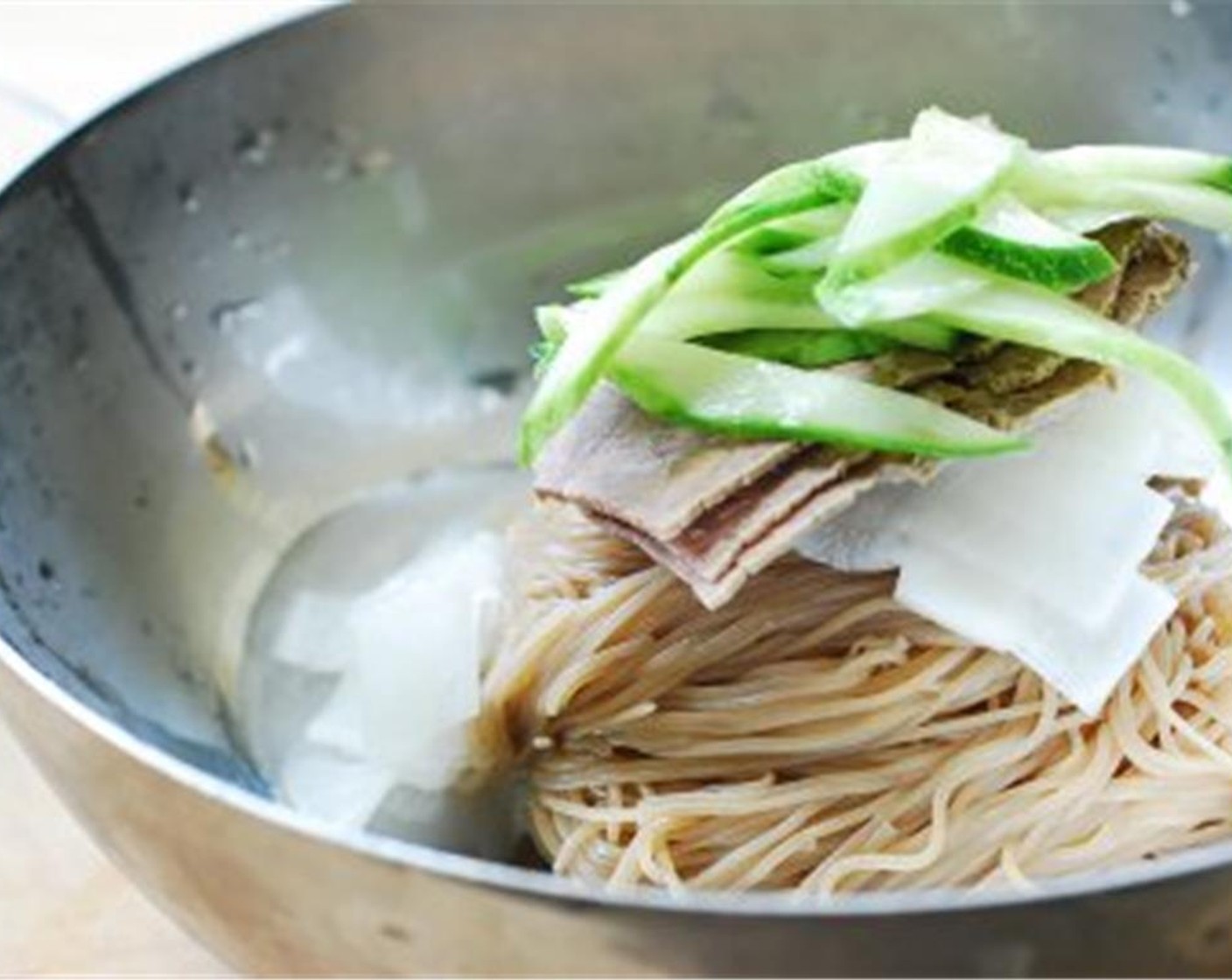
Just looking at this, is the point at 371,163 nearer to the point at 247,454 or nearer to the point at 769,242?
the point at 247,454

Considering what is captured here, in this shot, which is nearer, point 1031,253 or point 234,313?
point 1031,253

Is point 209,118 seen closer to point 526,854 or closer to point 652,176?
point 652,176

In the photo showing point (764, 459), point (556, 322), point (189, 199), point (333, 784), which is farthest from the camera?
point (189, 199)

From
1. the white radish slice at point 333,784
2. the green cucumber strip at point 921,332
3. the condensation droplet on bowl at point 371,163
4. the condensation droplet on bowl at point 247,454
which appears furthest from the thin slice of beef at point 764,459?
the condensation droplet on bowl at point 371,163

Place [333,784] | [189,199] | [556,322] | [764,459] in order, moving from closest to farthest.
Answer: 1. [764,459]
2. [556,322]
3. [333,784]
4. [189,199]

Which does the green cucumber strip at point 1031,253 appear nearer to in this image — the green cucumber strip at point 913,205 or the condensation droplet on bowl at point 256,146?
the green cucumber strip at point 913,205

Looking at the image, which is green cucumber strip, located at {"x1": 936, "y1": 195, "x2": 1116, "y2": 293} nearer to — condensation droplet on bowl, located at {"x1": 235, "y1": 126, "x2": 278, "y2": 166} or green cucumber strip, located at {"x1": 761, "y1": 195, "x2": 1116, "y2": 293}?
green cucumber strip, located at {"x1": 761, "y1": 195, "x2": 1116, "y2": 293}

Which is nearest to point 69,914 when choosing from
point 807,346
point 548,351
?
point 548,351
